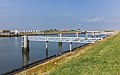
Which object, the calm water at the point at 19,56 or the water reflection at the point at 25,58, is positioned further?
the water reflection at the point at 25,58

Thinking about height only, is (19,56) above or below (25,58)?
above

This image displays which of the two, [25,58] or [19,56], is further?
[19,56]

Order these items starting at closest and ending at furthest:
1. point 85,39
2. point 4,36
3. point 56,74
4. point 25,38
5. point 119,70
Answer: point 119,70 < point 56,74 < point 85,39 < point 25,38 < point 4,36

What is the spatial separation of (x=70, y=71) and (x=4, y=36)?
506 feet

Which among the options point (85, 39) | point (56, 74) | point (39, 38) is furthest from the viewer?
point (39, 38)

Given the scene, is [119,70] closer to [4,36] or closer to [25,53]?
[25,53]

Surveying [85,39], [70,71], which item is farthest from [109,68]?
[85,39]

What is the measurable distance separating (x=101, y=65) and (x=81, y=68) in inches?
41.1

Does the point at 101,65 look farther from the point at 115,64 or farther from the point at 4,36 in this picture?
the point at 4,36

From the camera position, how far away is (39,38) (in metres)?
78.9

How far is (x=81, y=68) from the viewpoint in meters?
14.3

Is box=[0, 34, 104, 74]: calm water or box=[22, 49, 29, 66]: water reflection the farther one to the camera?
box=[22, 49, 29, 66]: water reflection

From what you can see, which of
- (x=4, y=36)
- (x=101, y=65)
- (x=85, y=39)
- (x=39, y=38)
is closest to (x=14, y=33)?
(x=4, y=36)

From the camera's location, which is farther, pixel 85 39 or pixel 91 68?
pixel 85 39
